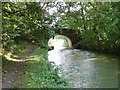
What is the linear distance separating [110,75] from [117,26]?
12.0ft

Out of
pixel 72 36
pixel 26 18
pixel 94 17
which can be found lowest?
pixel 72 36

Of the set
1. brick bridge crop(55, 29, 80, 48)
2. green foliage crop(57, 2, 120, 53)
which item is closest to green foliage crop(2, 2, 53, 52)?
green foliage crop(57, 2, 120, 53)

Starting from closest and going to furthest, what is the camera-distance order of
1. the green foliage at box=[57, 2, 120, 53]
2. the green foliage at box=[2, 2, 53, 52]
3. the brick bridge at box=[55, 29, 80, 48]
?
the green foliage at box=[2, 2, 53, 52]
the green foliage at box=[57, 2, 120, 53]
the brick bridge at box=[55, 29, 80, 48]

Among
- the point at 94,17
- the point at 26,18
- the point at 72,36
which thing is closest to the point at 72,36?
the point at 72,36

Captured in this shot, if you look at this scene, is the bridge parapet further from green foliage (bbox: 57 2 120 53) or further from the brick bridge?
green foliage (bbox: 57 2 120 53)

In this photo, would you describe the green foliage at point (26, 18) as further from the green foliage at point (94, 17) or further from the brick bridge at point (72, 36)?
the brick bridge at point (72, 36)

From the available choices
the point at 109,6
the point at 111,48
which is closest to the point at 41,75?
the point at 109,6

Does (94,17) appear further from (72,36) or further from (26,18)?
(72,36)

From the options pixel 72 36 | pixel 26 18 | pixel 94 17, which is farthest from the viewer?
pixel 72 36

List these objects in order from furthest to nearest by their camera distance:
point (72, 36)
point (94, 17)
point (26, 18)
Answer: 1. point (72, 36)
2. point (94, 17)
3. point (26, 18)

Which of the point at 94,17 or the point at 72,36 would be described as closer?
the point at 94,17

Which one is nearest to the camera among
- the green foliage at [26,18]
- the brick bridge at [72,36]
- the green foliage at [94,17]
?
the green foliage at [26,18]

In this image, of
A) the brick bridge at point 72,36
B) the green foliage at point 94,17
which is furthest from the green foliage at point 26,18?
the brick bridge at point 72,36

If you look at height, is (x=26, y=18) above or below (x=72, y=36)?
above
